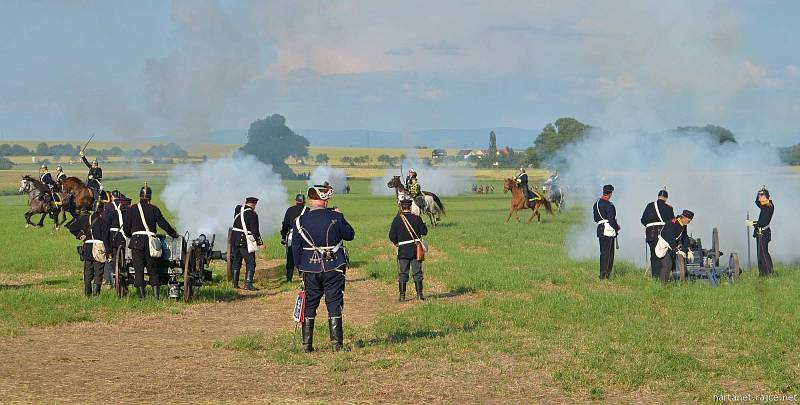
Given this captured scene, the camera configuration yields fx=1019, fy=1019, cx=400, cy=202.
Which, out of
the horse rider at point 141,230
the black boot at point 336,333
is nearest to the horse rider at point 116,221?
the horse rider at point 141,230

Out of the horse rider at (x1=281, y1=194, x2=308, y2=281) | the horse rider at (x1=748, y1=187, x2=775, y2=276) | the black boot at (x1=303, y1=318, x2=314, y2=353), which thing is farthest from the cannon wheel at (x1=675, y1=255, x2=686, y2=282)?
the black boot at (x1=303, y1=318, x2=314, y2=353)

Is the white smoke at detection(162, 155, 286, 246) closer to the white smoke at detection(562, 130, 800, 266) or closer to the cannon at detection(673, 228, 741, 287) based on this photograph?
the white smoke at detection(562, 130, 800, 266)

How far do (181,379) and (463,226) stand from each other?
27.7 meters

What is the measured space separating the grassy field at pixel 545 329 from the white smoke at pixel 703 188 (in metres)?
2.67

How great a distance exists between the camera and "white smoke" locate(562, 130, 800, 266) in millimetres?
26531

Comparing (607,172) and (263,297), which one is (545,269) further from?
(607,172)

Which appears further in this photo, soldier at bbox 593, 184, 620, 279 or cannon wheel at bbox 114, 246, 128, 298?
soldier at bbox 593, 184, 620, 279

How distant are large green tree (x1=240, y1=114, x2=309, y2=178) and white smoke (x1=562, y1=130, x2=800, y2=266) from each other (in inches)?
3896

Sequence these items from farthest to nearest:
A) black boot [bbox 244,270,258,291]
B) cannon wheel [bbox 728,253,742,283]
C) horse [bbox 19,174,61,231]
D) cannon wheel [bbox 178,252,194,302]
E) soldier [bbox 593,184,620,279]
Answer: horse [bbox 19,174,61,231]
soldier [bbox 593,184,620,279]
black boot [bbox 244,270,258,291]
cannon wheel [bbox 728,253,742,283]
cannon wheel [bbox 178,252,194,302]

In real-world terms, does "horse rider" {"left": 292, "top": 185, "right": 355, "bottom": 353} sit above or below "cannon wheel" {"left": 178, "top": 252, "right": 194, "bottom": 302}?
above

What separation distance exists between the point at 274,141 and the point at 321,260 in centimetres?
11843

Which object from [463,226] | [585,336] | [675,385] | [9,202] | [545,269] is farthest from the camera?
[9,202]

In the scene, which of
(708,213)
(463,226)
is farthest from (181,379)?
(463,226)

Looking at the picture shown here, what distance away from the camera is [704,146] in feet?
93.4
